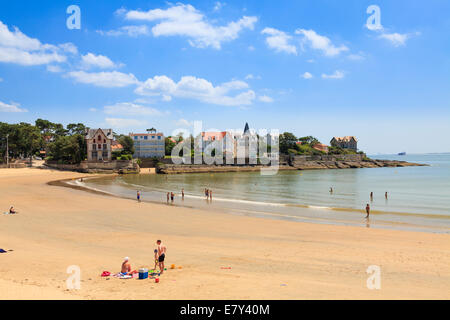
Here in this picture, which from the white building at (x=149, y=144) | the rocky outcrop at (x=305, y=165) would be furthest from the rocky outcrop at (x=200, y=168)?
the white building at (x=149, y=144)

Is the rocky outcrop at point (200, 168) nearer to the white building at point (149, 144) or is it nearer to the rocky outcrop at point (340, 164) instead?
the rocky outcrop at point (340, 164)

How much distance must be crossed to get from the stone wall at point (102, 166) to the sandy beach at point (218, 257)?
6908 cm

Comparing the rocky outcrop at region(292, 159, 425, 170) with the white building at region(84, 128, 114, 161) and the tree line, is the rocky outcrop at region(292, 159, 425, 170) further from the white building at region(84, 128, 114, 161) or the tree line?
the tree line

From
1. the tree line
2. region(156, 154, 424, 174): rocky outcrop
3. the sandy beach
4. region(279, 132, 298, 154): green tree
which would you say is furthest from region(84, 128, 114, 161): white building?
region(279, 132, 298, 154): green tree

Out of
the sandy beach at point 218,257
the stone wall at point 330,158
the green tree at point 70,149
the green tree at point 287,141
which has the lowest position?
the sandy beach at point 218,257

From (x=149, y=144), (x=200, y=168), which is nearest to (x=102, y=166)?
(x=200, y=168)

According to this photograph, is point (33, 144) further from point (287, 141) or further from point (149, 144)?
point (287, 141)

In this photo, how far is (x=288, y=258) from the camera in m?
15.2

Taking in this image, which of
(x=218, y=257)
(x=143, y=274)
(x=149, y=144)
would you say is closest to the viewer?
(x=143, y=274)

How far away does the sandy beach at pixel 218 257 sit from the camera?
10258mm

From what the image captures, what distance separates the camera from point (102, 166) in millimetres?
97250

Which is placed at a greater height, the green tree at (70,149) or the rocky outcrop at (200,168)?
the green tree at (70,149)

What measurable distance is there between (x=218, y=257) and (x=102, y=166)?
89941mm

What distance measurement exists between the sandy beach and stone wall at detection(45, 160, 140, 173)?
69083 mm
